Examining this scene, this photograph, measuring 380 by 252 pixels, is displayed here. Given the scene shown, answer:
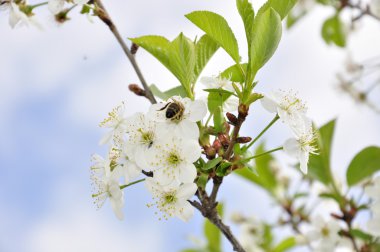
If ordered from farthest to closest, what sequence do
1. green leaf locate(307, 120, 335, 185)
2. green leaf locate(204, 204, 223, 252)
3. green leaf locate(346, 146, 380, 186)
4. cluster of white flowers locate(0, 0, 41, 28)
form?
green leaf locate(204, 204, 223, 252) → green leaf locate(307, 120, 335, 185) → green leaf locate(346, 146, 380, 186) → cluster of white flowers locate(0, 0, 41, 28)

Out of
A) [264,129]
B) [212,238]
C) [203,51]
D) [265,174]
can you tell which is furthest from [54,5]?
[265,174]

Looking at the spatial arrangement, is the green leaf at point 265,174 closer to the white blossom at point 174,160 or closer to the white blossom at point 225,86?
the white blossom at point 225,86

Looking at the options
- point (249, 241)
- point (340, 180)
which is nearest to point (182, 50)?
point (340, 180)

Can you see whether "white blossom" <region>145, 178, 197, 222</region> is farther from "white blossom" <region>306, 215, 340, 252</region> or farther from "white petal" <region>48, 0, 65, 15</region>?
"white blossom" <region>306, 215, 340, 252</region>

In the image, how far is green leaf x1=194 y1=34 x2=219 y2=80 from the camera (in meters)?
1.61

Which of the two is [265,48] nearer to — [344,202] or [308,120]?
[308,120]

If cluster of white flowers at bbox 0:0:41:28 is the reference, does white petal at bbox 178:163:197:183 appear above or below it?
below

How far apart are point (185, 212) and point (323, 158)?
43.9 inches

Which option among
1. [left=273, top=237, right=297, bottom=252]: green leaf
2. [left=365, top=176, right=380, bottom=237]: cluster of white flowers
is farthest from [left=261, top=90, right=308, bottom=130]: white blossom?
[left=273, top=237, right=297, bottom=252]: green leaf

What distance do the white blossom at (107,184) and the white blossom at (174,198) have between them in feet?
0.35

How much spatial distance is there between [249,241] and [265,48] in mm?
2568

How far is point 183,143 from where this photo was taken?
1401 mm

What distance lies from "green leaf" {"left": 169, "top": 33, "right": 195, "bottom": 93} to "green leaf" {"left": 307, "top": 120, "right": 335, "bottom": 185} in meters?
1.00

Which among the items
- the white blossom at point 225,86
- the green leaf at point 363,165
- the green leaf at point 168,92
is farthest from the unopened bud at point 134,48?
the green leaf at point 363,165
